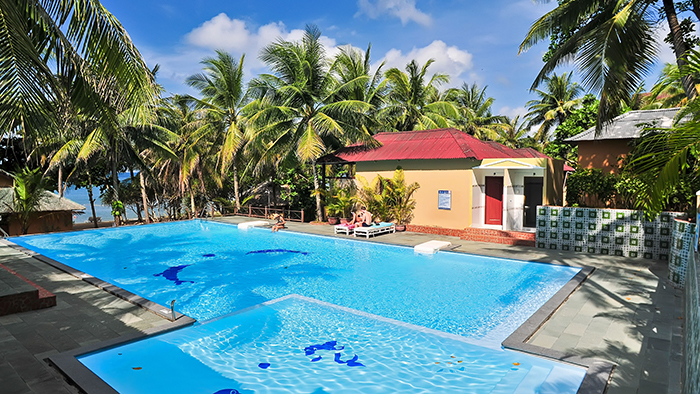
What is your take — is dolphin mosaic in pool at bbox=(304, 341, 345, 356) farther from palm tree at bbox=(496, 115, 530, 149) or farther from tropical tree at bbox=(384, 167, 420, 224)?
Answer: palm tree at bbox=(496, 115, 530, 149)

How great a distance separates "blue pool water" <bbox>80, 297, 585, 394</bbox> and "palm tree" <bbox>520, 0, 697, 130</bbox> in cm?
744

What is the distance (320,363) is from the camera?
221 inches

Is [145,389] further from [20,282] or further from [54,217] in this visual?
[54,217]

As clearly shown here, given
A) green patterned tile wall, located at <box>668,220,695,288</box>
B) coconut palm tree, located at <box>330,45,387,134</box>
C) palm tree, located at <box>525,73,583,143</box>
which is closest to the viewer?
green patterned tile wall, located at <box>668,220,695,288</box>

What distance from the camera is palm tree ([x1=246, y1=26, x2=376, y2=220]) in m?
17.8

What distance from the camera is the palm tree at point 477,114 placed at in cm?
3300

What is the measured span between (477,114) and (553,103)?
7.04m

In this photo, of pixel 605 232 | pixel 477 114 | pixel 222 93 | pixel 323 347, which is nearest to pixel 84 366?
pixel 323 347

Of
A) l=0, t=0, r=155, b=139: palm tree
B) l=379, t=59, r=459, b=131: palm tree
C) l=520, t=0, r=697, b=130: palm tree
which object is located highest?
l=379, t=59, r=459, b=131: palm tree

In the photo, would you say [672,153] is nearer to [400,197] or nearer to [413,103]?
[400,197]

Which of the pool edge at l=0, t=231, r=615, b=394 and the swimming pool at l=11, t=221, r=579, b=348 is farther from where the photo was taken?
the swimming pool at l=11, t=221, r=579, b=348

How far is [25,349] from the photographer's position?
515cm

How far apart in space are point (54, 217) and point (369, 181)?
14.8m

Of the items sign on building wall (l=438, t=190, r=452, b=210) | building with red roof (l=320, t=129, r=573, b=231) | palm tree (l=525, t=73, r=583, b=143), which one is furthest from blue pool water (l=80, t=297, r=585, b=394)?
palm tree (l=525, t=73, r=583, b=143)
